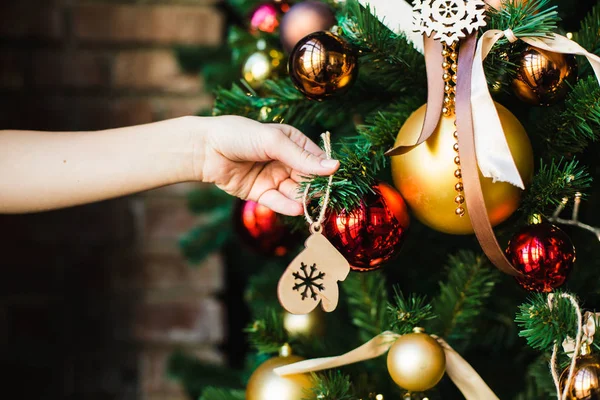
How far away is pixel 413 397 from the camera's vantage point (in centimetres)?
52

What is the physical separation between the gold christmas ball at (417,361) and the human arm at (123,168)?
163 millimetres

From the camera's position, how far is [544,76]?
0.45 m

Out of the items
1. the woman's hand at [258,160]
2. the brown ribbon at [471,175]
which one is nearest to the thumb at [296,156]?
the woman's hand at [258,160]

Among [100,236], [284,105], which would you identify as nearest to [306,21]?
[284,105]

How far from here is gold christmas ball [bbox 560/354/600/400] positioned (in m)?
0.43

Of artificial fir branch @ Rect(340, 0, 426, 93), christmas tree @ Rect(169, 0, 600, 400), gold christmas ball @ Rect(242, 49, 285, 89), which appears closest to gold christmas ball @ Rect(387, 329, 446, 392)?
christmas tree @ Rect(169, 0, 600, 400)

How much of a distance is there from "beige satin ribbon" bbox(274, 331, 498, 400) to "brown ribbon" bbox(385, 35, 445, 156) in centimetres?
17

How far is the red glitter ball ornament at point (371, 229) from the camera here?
0.46 m

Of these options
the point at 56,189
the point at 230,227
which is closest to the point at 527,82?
the point at 56,189

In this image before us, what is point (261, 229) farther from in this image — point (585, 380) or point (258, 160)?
point (585, 380)

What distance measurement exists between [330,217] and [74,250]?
0.78m

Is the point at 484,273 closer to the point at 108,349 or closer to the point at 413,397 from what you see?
the point at 413,397

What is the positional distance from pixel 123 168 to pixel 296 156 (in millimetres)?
183

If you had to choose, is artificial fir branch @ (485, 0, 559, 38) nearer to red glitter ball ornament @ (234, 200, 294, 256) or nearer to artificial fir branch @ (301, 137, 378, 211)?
artificial fir branch @ (301, 137, 378, 211)
